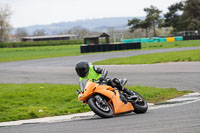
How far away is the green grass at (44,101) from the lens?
1040 cm

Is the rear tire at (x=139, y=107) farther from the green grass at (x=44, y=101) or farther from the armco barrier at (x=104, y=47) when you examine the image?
the armco barrier at (x=104, y=47)

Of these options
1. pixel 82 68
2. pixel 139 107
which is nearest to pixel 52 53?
pixel 139 107

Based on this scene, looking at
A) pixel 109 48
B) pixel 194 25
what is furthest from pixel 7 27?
pixel 109 48

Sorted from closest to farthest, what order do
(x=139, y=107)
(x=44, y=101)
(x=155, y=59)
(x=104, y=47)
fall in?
1. (x=139, y=107)
2. (x=44, y=101)
3. (x=155, y=59)
4. (x=104, y=47)

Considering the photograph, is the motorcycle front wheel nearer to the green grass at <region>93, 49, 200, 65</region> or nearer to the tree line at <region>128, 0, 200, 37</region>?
the green grass at <region>93, 49, 200, 65</region>

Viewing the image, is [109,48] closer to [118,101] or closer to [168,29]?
[118,101]

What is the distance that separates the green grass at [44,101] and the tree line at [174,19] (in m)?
81.4

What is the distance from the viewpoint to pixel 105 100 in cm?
867

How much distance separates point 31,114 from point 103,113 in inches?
103

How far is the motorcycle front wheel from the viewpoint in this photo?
27.4 feet

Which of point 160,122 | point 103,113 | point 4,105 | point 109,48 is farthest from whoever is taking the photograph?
point 109,48

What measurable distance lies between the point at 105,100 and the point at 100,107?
0.88 ft

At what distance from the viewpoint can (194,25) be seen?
301 ft

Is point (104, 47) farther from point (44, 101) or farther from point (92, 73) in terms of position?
point (92, 73)
